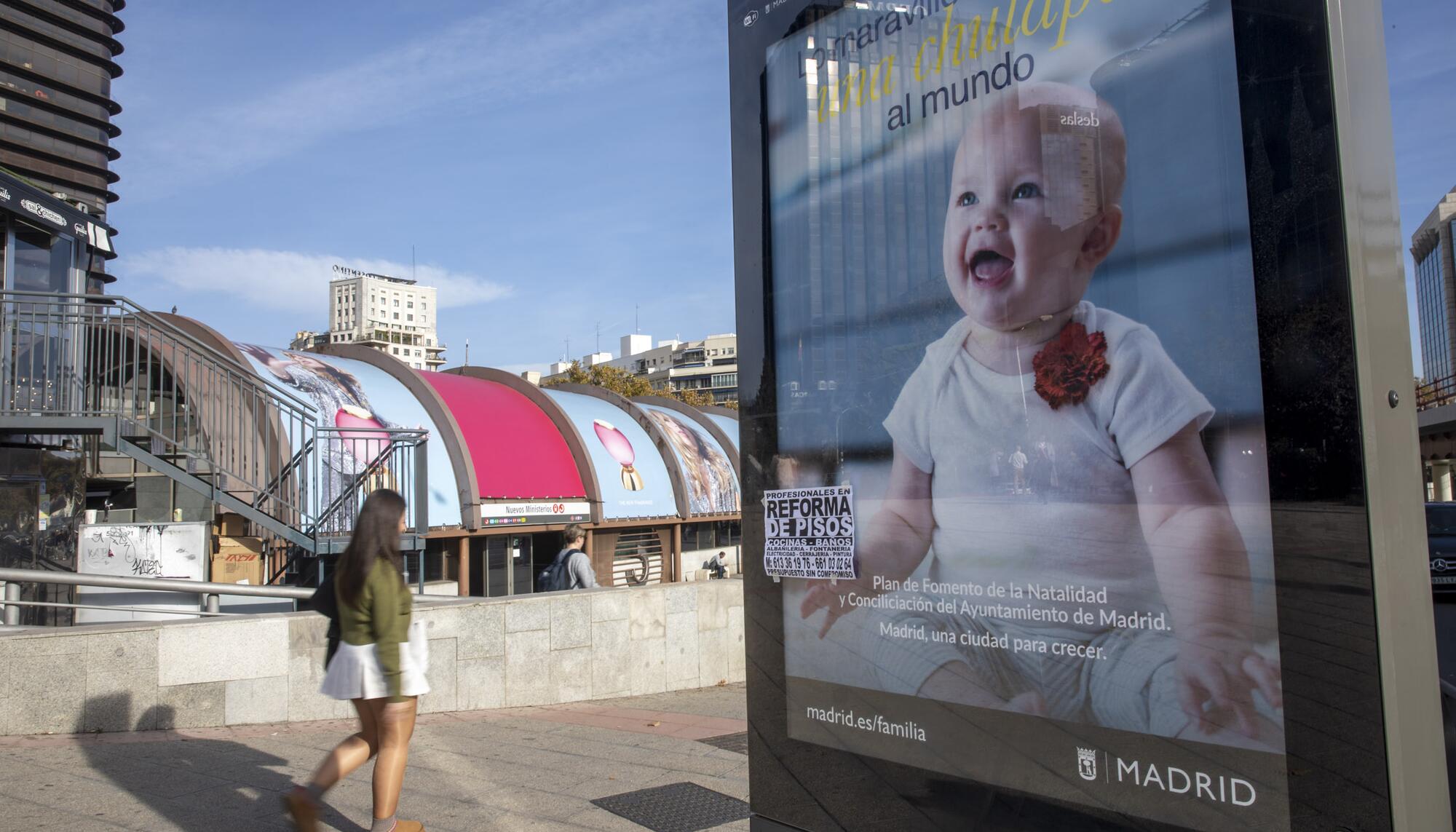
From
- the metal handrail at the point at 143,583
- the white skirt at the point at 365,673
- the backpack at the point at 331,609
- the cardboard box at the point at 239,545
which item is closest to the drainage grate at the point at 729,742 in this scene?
the white skirt at the point at 365,673

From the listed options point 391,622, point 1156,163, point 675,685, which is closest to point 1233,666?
point 1156,163

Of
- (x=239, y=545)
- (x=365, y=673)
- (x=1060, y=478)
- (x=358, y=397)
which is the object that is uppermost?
(x=358, y=397)

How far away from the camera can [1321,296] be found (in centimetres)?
183

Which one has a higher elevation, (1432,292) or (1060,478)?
(1432,292)

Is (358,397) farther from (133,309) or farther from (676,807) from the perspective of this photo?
(676,807)

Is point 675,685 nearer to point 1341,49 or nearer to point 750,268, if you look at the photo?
point 750,268

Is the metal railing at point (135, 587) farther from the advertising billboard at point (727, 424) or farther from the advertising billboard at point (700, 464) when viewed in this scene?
the advertising billboard at point (727, 424)

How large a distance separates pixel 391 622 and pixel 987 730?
3148mm

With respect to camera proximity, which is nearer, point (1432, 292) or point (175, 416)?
point (1432, 292)

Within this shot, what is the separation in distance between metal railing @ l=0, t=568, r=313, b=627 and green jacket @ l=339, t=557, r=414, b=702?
3.54 m

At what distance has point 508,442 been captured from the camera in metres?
20.7

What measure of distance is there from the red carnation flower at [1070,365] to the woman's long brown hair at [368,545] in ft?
11.1

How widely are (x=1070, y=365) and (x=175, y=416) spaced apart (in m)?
11.3

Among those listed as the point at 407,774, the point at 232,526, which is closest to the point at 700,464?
the point at 232,526
